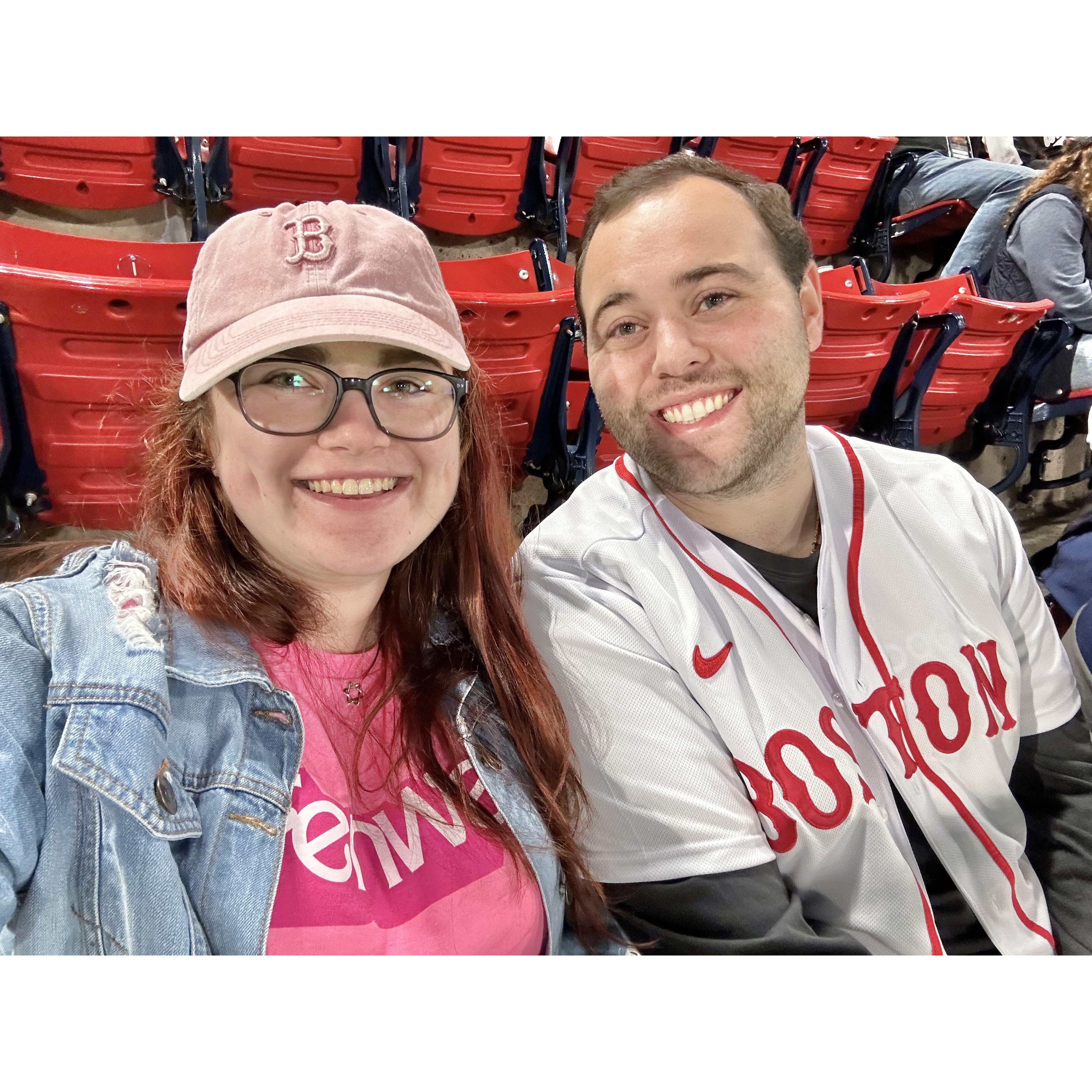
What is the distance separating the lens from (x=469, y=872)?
990 millimetres

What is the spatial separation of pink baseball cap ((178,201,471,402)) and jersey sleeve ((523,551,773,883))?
1.28 ft

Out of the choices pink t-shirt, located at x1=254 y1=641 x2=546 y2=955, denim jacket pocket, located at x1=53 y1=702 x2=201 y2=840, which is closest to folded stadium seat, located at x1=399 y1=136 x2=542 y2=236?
pink t-shirt, located at x1=254 y1=641 x2=546 y2=955

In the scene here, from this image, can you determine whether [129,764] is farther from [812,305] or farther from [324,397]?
[812,305]

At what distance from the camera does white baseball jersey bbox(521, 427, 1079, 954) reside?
1.07 m

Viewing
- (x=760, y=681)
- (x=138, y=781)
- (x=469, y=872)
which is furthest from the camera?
(x=760, y=681)

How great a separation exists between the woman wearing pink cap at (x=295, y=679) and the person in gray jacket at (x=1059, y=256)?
881mm

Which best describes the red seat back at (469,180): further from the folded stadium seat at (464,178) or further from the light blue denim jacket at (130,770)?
the light blue denim jacket at (130,770)

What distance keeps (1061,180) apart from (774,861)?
111cm

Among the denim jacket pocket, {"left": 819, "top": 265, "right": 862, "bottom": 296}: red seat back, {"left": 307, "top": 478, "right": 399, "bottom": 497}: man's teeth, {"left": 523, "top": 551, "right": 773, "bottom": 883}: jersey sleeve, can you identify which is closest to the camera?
the denim jacket pocket

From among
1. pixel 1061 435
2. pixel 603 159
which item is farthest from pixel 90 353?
pixel 1061 435

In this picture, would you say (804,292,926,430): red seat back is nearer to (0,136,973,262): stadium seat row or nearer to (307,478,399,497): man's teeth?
(0,136,973,262): stadium seat row

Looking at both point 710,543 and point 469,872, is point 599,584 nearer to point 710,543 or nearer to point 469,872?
point 710,543

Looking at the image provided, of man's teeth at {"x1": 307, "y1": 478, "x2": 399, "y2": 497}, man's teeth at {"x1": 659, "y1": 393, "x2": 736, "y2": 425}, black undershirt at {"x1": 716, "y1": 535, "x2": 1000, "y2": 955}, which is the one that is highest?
man's teeth at {"x1": 659, "y1": 393, "x2": 736, "y2": 425}
